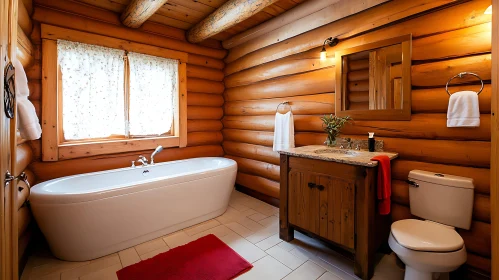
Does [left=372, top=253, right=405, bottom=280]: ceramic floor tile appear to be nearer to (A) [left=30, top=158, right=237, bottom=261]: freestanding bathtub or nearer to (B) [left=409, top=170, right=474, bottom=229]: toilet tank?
(B) [left=409, top=170, right=474, bottom=229]: toilet tank

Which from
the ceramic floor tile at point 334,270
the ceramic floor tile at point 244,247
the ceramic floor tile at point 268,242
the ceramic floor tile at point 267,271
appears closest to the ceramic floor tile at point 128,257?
the ceramic floor tile at point 244,247

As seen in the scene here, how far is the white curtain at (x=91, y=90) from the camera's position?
2619 mm

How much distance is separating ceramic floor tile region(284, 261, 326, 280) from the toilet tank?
92cm

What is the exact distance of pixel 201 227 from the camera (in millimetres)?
2637

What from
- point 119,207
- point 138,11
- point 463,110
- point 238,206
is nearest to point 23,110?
point 119,207

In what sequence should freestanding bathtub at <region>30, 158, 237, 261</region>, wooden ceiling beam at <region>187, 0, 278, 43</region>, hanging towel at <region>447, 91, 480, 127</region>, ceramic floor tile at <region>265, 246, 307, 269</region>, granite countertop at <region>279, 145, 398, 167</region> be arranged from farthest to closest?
wooden ceiling beam at <region>187, 0, 278, 43</region>
ceramic floor tile at <region>265, 246, 307, 269</region>
freestanding bathtub at <region>30, 158, 237, 261</region>
granite countertop at <region>279, 145, 398, 167</region>
hanging towel at <region>447, 91, 480, 127</region>

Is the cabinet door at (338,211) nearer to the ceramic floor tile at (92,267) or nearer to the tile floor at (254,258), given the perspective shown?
the tile floor at (254,258)

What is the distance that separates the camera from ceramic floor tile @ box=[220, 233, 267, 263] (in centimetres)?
Result: 207

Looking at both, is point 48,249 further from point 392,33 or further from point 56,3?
point 392,33

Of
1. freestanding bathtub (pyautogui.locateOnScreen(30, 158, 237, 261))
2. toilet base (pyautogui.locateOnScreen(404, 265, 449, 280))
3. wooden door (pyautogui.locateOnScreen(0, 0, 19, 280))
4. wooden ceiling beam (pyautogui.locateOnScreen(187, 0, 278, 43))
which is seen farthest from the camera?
wooden ceiling beam (pyautogui.locateOnScreen(187, 0, 278, 43))

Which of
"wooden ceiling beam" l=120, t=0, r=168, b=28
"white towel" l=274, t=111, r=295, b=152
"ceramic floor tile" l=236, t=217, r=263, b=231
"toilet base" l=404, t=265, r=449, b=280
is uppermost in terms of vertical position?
"wooden ceiling beam" l=120, t=0, r=168, b=28

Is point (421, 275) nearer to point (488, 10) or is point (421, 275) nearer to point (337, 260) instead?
point (337, 260)

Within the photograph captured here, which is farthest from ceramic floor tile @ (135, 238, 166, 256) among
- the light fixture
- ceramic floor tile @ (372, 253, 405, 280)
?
the light fixture

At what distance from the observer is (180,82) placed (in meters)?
3.52
